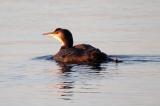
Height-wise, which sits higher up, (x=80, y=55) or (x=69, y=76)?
(x=80, y=55)

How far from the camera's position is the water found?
17.5 m

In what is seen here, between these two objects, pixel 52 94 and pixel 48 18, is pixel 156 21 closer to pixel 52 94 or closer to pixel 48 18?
pixel 48 18

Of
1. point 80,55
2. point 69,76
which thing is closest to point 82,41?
point 80,55

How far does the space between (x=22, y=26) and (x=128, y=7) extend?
5453 millimetres

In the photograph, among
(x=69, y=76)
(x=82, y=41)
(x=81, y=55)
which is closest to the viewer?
(x=69, y=76)

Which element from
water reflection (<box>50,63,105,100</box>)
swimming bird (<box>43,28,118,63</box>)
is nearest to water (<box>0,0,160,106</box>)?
water reflection (<box>50,63,105,100</box>)

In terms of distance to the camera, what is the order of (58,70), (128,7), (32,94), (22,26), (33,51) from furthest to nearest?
(128,7)
(22,26)
(33,51)
(58,70)
(32,94)

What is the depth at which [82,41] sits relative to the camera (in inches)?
1025

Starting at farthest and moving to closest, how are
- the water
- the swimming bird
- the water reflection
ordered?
1. the swimming bird
2. the water reflection
3. the water

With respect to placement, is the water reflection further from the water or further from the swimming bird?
the swimming bird

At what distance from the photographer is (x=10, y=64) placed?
21969mm

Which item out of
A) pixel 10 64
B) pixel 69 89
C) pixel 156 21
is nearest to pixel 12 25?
pixel 156 21

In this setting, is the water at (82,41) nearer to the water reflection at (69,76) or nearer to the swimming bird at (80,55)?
the water reflection at (69,76)

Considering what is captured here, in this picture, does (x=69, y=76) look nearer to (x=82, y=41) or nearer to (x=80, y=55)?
(x=80, y=55)
